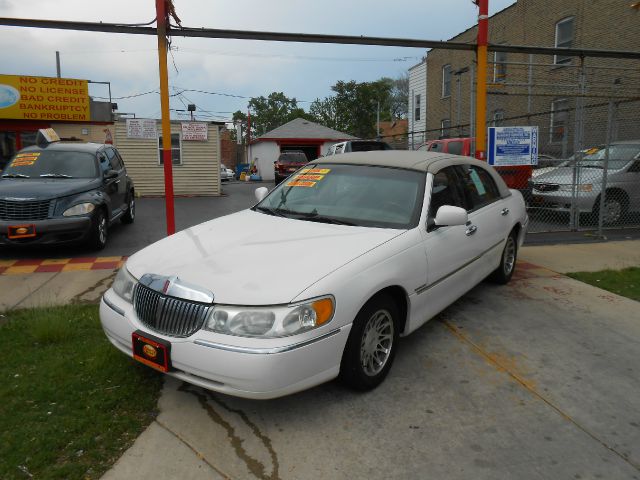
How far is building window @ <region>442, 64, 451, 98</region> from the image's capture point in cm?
2683

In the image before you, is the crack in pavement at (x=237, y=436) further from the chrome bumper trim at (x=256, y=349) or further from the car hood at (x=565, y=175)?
the car hood at (x=565, y=175)

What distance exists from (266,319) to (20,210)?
18.6 ft

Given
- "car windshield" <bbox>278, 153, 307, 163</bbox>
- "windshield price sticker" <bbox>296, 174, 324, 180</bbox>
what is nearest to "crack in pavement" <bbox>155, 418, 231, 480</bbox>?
"windshield price sticker" <bbox>296, 174, 324, 180</bbox>

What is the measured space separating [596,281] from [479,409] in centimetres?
380

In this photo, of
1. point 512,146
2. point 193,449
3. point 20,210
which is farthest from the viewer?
point 512,146

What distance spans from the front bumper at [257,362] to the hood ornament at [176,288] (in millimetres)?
210

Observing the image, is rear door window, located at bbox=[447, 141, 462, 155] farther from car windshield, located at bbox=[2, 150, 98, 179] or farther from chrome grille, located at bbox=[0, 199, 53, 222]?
chrome grille, located at bbox=[0, 199, 53, 222]

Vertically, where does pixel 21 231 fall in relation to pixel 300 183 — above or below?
below

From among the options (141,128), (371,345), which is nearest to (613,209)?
(371,345)

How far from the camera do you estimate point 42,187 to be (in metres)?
7.33

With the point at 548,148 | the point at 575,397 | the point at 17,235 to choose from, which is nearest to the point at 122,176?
the point at 17,235

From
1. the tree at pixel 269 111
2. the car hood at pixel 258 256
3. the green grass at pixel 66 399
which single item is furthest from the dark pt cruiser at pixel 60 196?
the tree at pixel 269 111

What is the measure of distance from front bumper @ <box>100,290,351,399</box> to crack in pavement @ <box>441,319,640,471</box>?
1458mm

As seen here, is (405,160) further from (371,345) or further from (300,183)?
(371,345)
